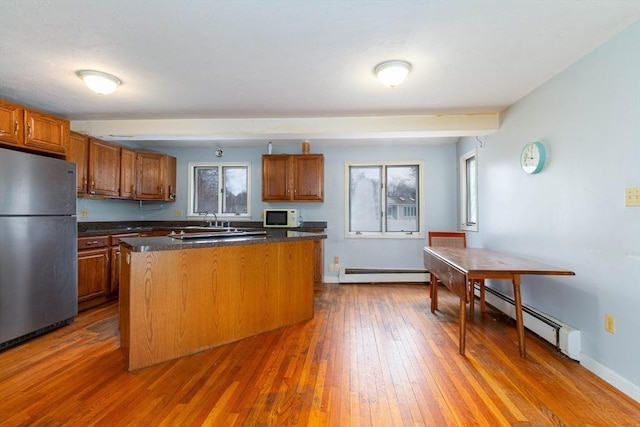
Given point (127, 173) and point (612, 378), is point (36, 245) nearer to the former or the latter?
point (127, 173)

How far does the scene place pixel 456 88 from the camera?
8.77 feet

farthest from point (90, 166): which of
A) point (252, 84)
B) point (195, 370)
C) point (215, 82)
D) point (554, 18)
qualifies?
point (554, 18)

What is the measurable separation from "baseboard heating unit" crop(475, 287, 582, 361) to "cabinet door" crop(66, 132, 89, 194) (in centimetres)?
494

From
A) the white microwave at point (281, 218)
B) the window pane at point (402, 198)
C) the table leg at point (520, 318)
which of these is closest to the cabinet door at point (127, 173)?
the white microwave at point (281, 218)

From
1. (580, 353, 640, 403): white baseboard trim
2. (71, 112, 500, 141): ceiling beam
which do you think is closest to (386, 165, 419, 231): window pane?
(71, 112, 500, 141): ceiling beam

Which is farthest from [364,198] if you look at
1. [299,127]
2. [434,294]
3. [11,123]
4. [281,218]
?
[11,123]

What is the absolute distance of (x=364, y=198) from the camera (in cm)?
498

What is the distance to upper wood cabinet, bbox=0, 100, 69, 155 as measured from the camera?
8.26 ft

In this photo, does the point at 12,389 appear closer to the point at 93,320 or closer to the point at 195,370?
the point at 195,370

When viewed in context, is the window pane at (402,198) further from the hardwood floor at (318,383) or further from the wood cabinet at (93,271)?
the wood cabinet at (93,271)

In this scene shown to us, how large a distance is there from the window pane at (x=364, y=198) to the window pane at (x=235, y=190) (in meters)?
1.82

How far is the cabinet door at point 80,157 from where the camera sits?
3.37 metres

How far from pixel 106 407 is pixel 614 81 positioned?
12.2 ft

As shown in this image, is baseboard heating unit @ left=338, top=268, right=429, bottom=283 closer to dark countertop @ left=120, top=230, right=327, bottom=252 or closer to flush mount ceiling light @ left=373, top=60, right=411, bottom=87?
dark countertop @ left=120, top=230, right=327, bottom=252
